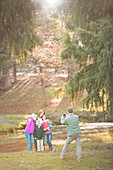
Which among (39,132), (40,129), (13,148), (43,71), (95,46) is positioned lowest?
(13,148)

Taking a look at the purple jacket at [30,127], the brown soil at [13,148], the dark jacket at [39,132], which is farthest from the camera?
the brown soil at [13,148]

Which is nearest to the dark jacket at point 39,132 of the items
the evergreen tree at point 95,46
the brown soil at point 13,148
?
the evergreen tree at point 95,46

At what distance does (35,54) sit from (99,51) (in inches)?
736

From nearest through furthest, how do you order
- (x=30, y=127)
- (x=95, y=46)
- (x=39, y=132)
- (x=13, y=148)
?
(x=39, y=132)
(x=30, y=127)
(x=95, y=46)
(x=13, y=148)

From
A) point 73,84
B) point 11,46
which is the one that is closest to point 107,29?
point 73,84

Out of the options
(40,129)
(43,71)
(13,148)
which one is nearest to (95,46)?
(40,129)

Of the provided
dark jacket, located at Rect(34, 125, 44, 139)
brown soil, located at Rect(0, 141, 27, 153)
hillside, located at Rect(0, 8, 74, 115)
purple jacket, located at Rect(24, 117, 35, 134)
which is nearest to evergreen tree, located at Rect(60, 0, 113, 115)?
dark jacket, located at Rect(34, 125, 44, 139)

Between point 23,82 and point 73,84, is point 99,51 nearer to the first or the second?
point 73,84

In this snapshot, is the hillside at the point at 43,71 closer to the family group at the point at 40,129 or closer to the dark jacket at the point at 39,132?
the family group at the point at 40,129

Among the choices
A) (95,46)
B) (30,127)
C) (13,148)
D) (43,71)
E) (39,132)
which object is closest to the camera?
(39,132)

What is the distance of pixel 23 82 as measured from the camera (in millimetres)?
39250

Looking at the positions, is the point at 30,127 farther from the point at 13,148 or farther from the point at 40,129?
the point at 13,148

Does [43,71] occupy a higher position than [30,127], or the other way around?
[43,71]

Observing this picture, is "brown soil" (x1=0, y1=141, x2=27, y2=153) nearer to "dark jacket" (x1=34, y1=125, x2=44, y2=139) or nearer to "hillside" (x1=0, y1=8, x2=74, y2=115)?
"dark jacket" (x1=34, y1=125, x2=44, y2=139)
